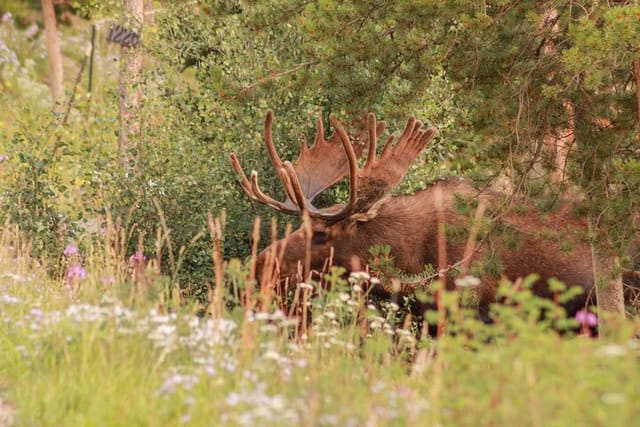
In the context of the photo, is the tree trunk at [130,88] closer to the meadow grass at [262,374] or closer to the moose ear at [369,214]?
the moose ear at [369,214]

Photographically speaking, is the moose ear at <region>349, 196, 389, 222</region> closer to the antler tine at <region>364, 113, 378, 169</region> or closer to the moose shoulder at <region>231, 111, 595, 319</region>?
the moose shoulder at <region>231, 111, 595, 319</region>

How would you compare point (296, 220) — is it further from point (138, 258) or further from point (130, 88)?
point (130, 88)

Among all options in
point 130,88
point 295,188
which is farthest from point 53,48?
point 295,188

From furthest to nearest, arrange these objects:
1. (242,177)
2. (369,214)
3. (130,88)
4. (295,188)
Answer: (130,88) < (369,214) < (242,177) < (295,188)

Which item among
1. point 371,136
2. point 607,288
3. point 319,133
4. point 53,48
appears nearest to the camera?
point 607,288

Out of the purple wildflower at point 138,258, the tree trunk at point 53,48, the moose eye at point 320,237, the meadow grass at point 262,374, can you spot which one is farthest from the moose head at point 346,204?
the tree trunk at point 53,48

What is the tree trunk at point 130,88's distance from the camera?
35.7 ft

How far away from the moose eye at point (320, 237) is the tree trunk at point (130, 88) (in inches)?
82.7

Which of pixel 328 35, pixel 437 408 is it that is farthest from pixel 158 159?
pixel 437 408

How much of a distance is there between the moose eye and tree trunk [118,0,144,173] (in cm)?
210

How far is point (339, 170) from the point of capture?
10172mm

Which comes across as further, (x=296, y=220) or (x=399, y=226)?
(x=296, y=220)

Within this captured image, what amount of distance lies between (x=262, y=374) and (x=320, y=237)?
4.62 meters

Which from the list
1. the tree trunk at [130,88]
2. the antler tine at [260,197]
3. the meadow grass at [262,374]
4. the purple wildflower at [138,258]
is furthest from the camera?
the tree trunk at [130,88]
